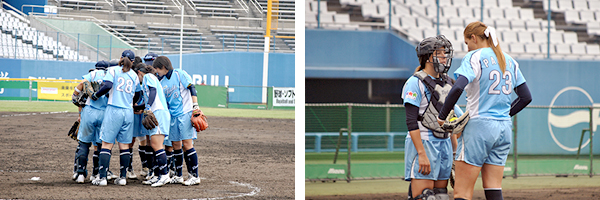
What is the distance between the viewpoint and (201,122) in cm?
589

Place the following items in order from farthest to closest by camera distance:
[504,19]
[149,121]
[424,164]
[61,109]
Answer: [61,109] → [504,19] → [149,121] → [424,164]

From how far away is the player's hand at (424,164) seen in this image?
3291 mm

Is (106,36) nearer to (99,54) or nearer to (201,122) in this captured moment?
(99,54)

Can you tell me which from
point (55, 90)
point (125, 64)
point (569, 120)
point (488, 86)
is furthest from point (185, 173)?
point (55, 90)

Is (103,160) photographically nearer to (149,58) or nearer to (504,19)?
(149,58)

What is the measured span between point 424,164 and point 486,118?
527 millimetres

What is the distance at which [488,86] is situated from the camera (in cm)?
341

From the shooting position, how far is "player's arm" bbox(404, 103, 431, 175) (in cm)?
329

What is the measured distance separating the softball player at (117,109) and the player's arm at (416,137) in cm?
361

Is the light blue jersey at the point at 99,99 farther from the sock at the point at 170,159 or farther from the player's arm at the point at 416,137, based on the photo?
the player's arm at the point at 416,137

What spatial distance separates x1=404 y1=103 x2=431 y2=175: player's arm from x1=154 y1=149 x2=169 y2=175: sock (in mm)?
3458

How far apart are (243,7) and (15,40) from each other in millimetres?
12679

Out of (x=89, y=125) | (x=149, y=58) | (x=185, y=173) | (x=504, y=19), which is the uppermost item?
(x=504, y=19)

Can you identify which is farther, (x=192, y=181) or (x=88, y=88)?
(x=192, y=181)
